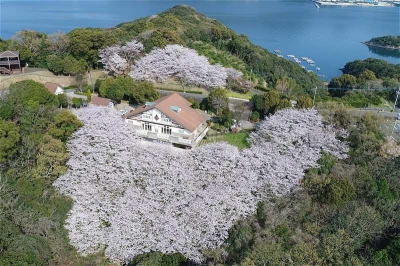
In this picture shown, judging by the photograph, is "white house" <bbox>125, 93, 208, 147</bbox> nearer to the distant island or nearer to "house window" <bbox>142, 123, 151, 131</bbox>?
"house window" <bbox>142, 123, 151, 131</bbox>

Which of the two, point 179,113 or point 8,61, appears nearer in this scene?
point 179,113

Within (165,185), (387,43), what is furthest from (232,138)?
(387,43)

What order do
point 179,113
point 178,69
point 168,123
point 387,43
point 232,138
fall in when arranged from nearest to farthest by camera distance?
point 168,123, point 179,113, point 232,138, point 178,69, point 387,43

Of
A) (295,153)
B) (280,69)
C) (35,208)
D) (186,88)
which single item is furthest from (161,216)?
(280,69)

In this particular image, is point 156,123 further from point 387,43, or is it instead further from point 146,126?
point 387,43

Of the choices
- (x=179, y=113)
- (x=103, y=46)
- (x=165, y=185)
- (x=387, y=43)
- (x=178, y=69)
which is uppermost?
(x=103, y=46)
